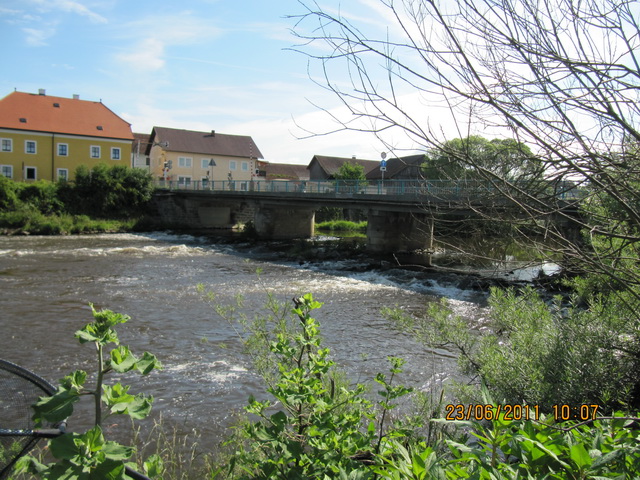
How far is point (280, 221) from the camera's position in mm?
39188

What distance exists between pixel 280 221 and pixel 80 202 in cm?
1784

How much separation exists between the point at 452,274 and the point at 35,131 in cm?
4542

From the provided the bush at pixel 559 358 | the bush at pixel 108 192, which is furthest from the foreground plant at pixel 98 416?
the bush at pixel 108 192

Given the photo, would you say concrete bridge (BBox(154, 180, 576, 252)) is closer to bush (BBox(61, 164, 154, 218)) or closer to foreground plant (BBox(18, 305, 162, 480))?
bush (BBox(61, 164, 154, 218))

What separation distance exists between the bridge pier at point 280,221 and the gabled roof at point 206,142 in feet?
104

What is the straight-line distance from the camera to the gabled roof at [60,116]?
50.6 metres

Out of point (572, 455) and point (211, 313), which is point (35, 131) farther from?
point (572, 455)

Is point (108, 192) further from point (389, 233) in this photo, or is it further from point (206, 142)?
point (389, 233)

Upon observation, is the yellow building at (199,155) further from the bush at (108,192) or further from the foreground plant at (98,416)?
the foreground plant at (98,416)

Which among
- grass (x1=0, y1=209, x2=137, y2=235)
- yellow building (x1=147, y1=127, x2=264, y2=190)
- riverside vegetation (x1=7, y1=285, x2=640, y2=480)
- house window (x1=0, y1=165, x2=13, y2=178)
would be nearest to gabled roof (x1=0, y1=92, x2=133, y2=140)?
house window (x1=0, y1=165, x2=13, y2=178)

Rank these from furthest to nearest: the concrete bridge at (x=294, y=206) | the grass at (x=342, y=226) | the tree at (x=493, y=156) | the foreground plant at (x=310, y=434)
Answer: the grass at (x=342, y=226), the concrete bridge at (x=294, y=206), the tree at (x=493, y=156), the foreground plant at (x=310, y=434)

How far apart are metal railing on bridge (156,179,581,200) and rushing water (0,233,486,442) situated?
1.74 metres

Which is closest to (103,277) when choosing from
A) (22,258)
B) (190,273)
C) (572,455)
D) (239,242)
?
Answer: (190,273)

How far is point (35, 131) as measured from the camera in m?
50.1
